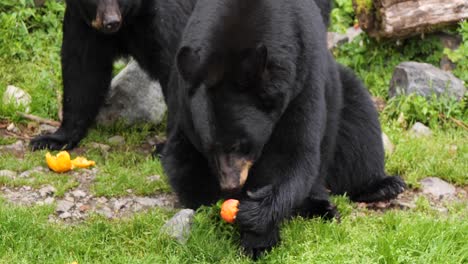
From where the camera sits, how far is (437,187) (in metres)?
6.81

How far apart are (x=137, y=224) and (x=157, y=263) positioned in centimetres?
49

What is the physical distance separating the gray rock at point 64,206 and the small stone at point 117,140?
5.26ft

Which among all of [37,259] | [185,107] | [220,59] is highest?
[220,59]

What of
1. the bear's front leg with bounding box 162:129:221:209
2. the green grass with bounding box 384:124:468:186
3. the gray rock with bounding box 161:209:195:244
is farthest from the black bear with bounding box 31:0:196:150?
the gray rock with bounding box 161:209:195:244

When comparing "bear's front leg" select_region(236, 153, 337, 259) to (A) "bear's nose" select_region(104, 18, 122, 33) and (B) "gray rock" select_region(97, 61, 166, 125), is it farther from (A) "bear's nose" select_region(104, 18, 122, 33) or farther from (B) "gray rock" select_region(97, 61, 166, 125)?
(B) "gray rock" select_region(97, 61, 166, 125)

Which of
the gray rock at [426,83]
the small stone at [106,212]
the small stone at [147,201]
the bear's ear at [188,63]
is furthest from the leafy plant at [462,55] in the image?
the bear's ear at [188,63]

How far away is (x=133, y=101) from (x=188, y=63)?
351 cm

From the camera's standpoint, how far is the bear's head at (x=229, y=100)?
15.6 feet

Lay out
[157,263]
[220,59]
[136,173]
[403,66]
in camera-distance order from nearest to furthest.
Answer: [220,59] < [157,263] < [136,173] < [403,66]

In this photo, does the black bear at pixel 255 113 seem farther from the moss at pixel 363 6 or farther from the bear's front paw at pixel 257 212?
the moss at pixel 363 6

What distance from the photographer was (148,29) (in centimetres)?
743

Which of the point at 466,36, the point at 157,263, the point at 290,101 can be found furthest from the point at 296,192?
the point at 466,36

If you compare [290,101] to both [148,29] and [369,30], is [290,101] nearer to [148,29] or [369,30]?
[148,29]

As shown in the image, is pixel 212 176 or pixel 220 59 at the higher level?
pixel 220 59
